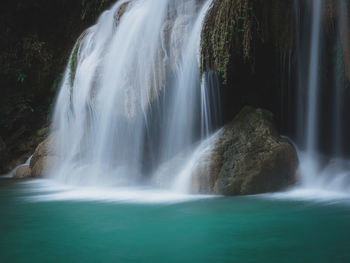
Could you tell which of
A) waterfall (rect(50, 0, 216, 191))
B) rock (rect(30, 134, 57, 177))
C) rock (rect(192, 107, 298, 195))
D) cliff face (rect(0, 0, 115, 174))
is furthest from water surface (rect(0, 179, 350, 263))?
cliff face (rect(0, 0, 115, 174))

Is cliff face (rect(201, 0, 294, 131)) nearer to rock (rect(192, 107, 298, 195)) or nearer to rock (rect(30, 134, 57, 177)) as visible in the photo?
rock (rect(192, 107, 298, 195))

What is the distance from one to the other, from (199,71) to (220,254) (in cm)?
334

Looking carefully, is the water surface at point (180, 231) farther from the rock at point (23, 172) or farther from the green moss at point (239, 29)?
Result: the rock at point (23, 172)

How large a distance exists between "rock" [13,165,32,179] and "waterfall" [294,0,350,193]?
6.62 m

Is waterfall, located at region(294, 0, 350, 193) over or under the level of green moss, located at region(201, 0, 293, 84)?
under

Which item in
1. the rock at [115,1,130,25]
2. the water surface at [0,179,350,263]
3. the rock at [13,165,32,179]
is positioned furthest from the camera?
the rock at [13,165,32,179]

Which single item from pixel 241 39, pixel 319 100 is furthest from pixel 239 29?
pixel 319 100

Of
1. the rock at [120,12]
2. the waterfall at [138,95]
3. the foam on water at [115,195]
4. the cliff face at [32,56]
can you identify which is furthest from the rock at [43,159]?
the rock at [120,12]

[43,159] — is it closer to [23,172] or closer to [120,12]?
[23,172]

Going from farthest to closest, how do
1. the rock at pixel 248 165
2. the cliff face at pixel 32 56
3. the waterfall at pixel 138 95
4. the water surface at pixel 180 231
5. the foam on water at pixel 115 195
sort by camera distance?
the cliff face at pixel 32 56
the waterfall at pixel 138 95
the rock at pixel 248 165
the foam on water at pixel 115 195
the water surface at pixel 180 231

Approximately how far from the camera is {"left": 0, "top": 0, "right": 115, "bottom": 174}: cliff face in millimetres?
10695

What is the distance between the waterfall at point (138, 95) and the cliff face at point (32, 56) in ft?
11.3

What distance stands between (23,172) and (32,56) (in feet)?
14.0

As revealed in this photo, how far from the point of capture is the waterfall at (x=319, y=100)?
16.6 feet
